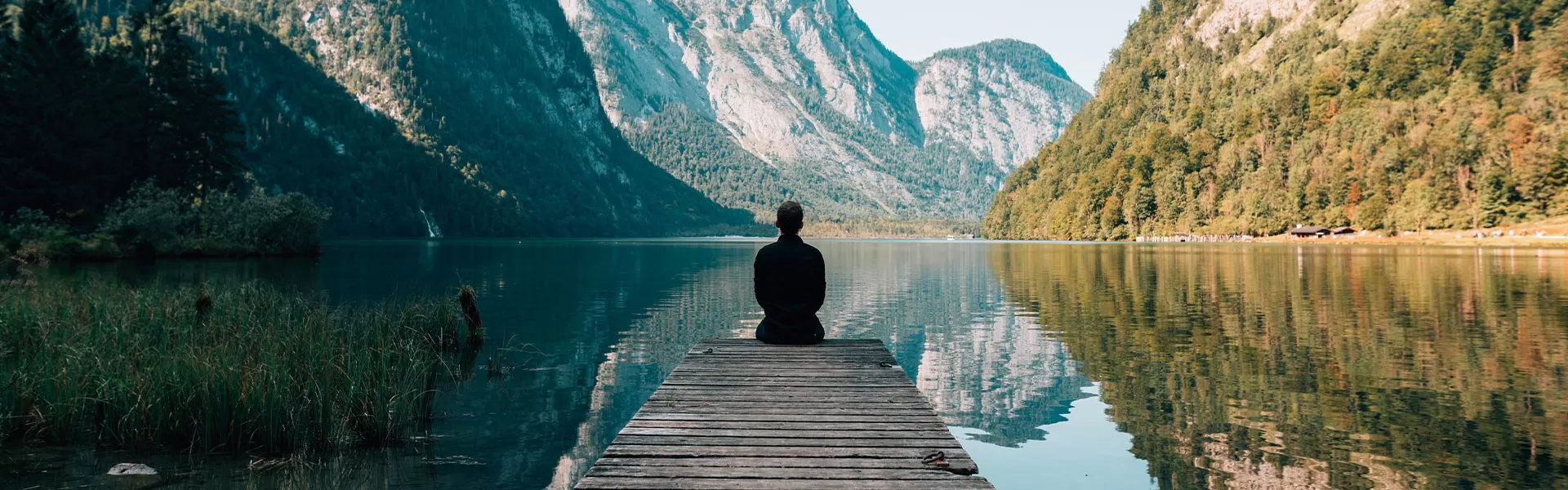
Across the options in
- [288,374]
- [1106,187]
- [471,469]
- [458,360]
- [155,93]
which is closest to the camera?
[471,469]

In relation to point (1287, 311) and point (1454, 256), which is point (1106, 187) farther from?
point (1287, 311)

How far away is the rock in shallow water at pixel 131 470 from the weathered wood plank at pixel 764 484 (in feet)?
24.8

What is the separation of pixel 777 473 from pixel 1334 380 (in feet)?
50.8

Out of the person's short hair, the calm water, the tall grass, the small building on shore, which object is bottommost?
the calm water

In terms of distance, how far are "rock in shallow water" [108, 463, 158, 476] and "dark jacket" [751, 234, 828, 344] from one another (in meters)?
7.97

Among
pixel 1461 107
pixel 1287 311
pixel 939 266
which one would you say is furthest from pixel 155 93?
pixel 1461 107

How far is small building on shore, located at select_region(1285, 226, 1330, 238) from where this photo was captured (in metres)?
136

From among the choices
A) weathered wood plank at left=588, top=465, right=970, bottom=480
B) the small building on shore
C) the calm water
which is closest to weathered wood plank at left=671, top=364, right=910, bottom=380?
the calm water

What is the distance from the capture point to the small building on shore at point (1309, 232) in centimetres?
13562

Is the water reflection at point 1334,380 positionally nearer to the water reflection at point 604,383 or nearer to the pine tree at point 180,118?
the water reflection at point 604,383

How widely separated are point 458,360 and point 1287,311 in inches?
1088

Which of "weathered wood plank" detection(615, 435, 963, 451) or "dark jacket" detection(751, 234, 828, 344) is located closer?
"weathered wood plank" detection(615, 435, 963, 451)

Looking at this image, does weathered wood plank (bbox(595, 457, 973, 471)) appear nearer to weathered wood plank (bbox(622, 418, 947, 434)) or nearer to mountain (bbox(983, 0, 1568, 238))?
weathered wood plank (bbox(622, 418, 947, 434))

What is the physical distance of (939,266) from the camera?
247 ft
